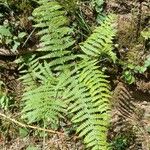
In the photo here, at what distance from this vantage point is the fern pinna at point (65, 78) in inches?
167

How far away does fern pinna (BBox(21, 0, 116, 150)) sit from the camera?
4.23 m

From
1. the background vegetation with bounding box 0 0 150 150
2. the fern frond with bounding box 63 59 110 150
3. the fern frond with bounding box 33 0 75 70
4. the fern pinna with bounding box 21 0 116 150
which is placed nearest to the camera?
the fern frond with bounding box 63 59 110 150

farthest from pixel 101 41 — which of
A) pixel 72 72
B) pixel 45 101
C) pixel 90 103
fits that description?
pixel 45 101

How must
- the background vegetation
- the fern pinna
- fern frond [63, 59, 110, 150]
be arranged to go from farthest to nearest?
the background vegetation < the fern pinna < fern frond [63, 59, 110, 150]

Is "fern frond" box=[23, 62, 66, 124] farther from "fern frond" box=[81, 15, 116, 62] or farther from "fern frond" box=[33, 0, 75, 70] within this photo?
"fern frond" box=[81, 15, 116, 62]

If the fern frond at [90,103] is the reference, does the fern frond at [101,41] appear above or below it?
above

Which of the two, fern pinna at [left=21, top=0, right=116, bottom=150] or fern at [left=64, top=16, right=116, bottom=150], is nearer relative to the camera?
fern at [left=64, top=16, right=116, bottom=150]

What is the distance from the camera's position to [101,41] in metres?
4.51

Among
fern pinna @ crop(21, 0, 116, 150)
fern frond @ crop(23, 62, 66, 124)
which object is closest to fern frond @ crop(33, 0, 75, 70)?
fern pinna @ crop(21, 0, 116, 150)

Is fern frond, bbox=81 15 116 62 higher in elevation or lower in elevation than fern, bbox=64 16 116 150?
higher

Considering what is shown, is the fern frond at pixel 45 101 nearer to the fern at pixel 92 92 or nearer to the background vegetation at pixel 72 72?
the background vegetation at pixel 72 72

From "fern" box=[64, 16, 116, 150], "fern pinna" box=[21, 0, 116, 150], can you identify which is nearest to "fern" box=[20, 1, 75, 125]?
"fern pinna" box=[21, 0, 116, 150]

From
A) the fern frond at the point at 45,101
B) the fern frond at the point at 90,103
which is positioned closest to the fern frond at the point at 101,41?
the fern frond at the point at 90,103

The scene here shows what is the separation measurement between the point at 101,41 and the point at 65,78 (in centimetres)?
53
